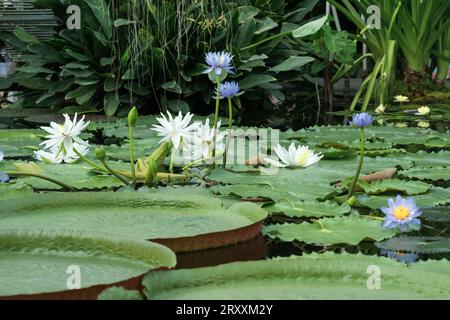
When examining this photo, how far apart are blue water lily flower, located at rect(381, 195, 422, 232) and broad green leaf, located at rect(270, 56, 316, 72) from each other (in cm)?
274

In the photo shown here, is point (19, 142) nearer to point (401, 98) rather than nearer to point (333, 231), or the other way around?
point (333, 231)

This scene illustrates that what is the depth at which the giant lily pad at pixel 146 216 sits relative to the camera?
4.48 ft

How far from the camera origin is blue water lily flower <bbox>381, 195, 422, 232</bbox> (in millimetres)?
1455

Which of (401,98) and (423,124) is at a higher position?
(401,98)

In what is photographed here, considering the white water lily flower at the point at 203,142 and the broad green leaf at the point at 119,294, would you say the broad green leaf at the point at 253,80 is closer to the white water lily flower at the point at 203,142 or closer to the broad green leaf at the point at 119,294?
the white water lily flower at the point at 203,142

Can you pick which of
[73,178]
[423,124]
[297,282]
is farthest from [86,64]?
[297,282]

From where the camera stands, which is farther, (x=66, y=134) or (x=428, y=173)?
(x=428, y=173)

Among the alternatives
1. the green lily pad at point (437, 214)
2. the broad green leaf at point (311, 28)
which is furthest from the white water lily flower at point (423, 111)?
the green lily pad at point (437, 214)

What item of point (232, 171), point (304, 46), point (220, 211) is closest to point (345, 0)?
point (304, 46)

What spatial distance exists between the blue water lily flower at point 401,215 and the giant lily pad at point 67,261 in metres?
0.49

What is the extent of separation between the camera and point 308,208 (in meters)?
1.63

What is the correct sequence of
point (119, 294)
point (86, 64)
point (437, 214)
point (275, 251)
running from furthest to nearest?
point (86, 64) < point (437, 214) < point (275, 251) < point (119, 294)

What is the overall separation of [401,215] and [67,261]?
0.63 metres

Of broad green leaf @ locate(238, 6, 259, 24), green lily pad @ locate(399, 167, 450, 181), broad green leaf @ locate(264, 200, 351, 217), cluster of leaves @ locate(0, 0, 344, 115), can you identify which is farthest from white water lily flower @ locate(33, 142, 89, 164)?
broad green leaf @ locate(238, 6, 259, 24)
